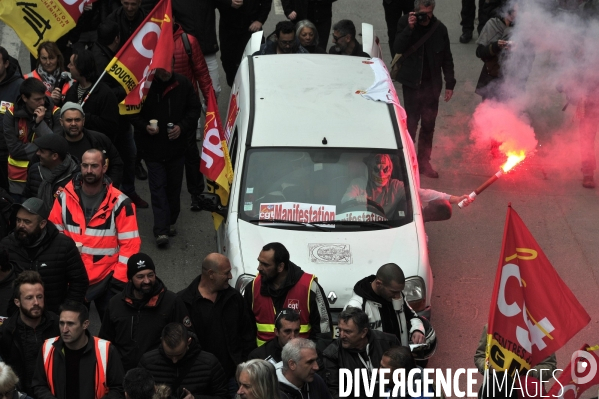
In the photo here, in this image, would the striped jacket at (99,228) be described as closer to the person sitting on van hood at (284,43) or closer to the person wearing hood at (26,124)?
the person wearing hood at (26,124)

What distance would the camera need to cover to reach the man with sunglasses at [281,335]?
735cm

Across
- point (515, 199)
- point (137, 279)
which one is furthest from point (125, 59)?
point (515, 199)

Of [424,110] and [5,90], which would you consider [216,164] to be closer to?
[5,90]

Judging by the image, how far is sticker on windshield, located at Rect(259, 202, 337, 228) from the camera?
376 inches

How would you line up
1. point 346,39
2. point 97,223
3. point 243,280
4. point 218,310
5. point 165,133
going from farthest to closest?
point 346,39 → point 165,133 → point 243,280 → point 97,223 → point 218,310

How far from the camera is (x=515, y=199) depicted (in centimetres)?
1282

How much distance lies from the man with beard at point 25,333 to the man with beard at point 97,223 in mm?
1320

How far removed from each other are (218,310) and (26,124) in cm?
328

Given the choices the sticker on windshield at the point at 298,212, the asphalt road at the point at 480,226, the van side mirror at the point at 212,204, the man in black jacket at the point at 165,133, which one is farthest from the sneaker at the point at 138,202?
the sticker on windshield at the point at 298,212

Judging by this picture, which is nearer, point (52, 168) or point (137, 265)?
point (137, 265)

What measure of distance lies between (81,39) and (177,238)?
10.3ft

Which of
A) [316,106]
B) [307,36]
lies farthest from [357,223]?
[307,36]

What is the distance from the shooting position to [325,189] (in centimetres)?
974

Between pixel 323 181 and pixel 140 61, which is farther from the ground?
pixel 140 61
